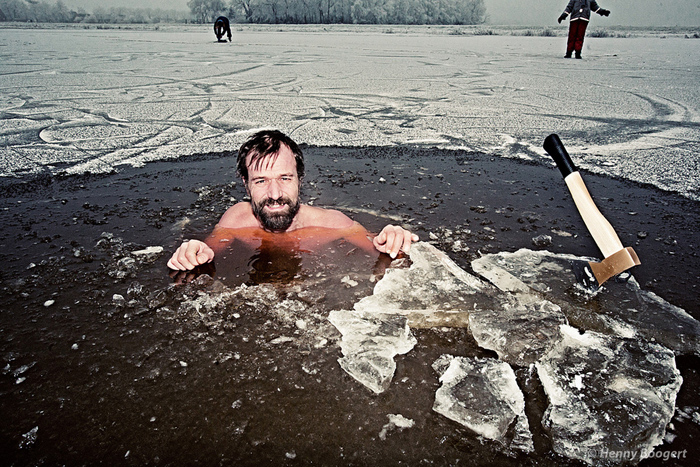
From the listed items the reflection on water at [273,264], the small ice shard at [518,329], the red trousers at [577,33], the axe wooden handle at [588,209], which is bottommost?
the reflection on water at [273,264]

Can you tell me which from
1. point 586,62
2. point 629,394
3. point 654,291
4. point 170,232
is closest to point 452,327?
point 629,394

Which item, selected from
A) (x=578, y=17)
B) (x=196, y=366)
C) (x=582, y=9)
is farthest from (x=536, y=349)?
(x=582, y=9)

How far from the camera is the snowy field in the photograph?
381cm

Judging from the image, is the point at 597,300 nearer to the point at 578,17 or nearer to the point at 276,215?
the point at 276,215

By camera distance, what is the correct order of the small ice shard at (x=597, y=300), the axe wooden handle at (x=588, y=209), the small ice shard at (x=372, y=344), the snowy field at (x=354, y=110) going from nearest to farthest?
the small ice shard at (x=372, y=344) → the small ice shard at (x=597, y=300) → the axe wooden handle at (x=588, y=209) → the snowy field at (x=354, y=110)

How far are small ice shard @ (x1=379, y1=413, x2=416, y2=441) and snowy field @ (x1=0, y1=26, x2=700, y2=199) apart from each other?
2.86m

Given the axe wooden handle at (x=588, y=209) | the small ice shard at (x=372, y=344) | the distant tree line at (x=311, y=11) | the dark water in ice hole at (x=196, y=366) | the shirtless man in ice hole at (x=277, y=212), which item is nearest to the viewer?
the dark water in ice hole at (x=196, y=366)

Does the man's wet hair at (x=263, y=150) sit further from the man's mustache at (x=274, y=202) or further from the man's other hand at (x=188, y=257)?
the man's other hand at (x=188, y=257)

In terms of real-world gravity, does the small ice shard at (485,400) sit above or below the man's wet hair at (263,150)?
below

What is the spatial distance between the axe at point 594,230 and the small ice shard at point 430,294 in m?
0.43

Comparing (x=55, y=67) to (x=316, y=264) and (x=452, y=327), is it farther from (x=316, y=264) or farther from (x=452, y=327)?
(x=452, y=327)

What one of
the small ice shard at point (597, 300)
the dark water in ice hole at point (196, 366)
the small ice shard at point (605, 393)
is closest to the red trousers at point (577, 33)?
the dark water in ice hole at point (196, 366)

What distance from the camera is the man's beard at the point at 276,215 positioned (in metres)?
2.44

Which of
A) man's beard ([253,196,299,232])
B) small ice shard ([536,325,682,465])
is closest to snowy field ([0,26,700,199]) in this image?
man's beard ([253,196,299,232])
